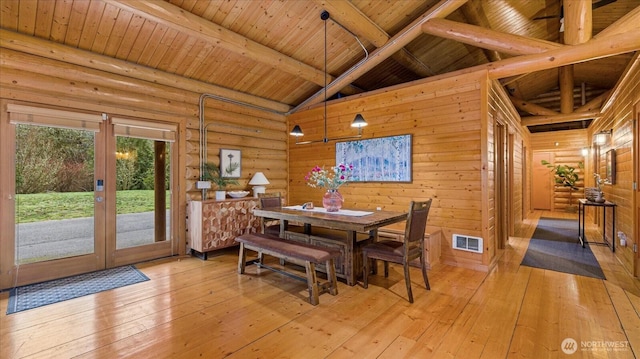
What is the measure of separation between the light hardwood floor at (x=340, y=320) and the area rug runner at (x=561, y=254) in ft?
1.05

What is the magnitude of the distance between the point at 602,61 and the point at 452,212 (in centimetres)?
531

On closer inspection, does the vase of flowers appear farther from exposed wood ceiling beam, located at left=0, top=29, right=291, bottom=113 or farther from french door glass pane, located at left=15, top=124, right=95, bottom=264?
french door glass pane, located at left=15, top=124, right=95, bottom=264

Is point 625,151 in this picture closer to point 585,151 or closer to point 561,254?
point 561,254

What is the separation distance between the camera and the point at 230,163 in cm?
527

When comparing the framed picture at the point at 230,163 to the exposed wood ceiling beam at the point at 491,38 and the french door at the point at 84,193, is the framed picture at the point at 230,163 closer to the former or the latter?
the french door at the point at 84,193

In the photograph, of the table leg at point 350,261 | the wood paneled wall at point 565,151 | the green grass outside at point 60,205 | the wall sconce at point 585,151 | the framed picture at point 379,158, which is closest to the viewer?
the table leg at point 350,261

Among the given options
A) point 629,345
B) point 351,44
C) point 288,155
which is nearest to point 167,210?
point 288,155

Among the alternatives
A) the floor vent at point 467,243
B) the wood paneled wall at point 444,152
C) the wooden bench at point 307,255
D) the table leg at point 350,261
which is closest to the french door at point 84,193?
the wooden bench at point 307,255

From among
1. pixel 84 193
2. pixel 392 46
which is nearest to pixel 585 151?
pixel 392 46

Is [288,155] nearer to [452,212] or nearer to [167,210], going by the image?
[167,210]

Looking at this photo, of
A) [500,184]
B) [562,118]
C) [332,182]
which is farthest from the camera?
[562,118]

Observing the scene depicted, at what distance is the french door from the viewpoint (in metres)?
3.42

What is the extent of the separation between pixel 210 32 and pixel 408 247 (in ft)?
11.5

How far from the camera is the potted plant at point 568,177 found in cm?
976
